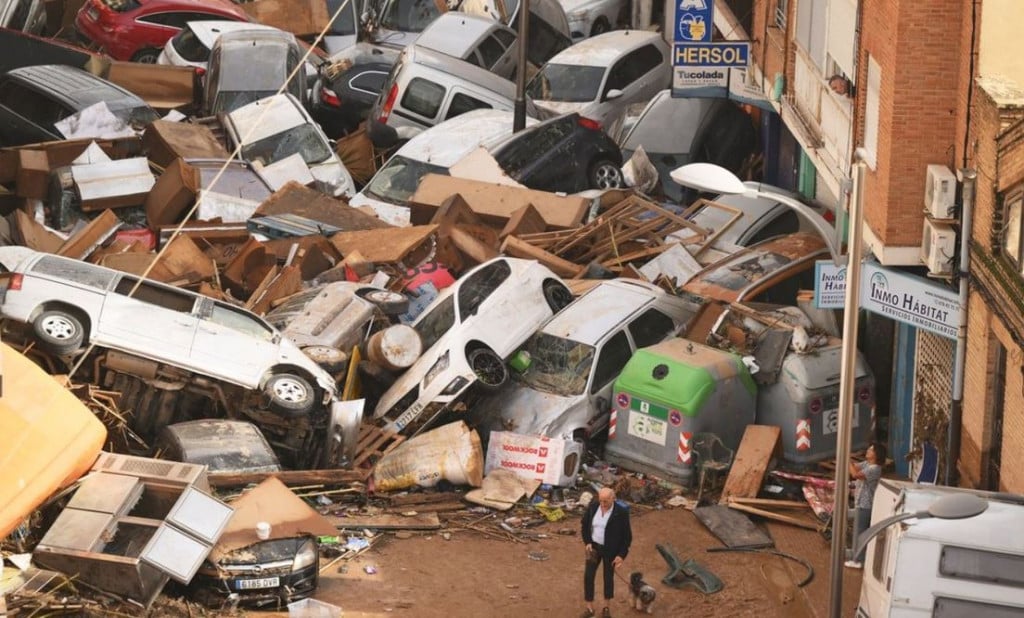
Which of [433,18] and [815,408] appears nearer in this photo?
[815,408]

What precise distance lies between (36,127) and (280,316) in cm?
906

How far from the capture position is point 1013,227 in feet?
53.2

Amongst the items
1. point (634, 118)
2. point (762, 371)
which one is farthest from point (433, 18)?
point (762, 371)

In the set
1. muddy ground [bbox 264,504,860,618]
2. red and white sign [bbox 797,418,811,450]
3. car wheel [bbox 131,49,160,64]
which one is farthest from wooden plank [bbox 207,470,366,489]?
Result: car wheel [bbox 131,49,160,64]

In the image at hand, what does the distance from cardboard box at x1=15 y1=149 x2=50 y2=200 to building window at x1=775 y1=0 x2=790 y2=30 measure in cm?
1050

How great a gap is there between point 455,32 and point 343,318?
46.2 ft

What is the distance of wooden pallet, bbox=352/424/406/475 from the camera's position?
1936 centimetres

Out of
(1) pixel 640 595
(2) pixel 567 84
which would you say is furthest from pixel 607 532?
(2) pixel 567 84

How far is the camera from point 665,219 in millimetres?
25156

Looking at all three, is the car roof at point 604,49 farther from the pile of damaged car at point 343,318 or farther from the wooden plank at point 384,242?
the wooden plank at point 384,242

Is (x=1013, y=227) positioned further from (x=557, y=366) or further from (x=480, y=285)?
(x=480, y=285)

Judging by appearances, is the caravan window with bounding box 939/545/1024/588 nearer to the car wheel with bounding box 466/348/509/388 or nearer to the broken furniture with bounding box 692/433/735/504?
the broken furniture with bounding box 692/433/735/504

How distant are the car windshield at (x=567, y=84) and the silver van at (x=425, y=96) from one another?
0.98 metres

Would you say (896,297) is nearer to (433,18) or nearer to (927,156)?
(927,156)
